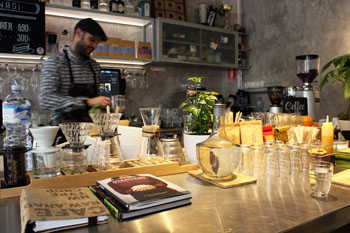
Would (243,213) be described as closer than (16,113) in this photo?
Yes

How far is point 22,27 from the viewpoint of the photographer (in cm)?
312

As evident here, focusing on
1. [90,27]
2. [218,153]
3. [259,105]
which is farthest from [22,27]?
[259,105]

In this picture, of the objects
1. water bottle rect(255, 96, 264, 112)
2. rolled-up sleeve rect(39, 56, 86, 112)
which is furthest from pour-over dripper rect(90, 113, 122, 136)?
water bottle rect(255, 96, 264, 112)

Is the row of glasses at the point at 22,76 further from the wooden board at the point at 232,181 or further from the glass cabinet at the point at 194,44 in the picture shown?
the wooden board at the point at 232,181

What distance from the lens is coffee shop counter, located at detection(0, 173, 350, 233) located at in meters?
0.68

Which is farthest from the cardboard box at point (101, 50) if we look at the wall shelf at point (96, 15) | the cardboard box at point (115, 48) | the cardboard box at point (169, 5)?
the cardboard box at point (169, 5)

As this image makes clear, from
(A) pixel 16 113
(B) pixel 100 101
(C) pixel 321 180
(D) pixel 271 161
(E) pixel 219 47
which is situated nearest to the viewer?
(C) pixel 321 180

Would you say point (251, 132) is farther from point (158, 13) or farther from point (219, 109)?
point (158, 13)

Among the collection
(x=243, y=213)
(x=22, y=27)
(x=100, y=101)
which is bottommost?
(x=243, y=213)

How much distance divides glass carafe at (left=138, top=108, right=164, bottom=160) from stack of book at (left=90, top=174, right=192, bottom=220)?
11.6 inches

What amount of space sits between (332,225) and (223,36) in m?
4.15

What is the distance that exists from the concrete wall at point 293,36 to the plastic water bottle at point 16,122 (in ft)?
10.7

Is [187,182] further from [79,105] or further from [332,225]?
[79,105]

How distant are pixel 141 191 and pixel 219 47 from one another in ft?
13.3
